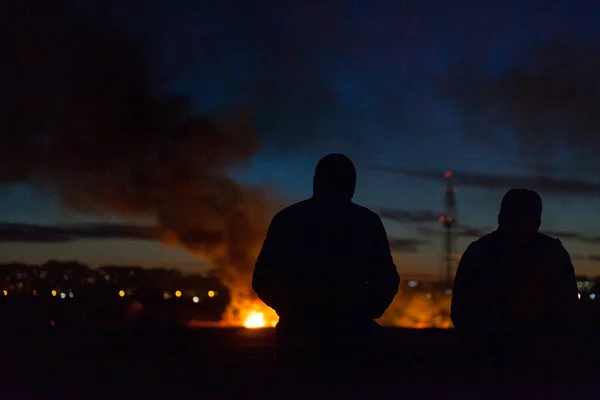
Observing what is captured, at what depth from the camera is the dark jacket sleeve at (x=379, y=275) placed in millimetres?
4367

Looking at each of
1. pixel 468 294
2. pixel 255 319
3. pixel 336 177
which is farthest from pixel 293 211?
pixel 255 319

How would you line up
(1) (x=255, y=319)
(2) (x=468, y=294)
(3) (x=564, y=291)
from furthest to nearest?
1. (1) (x=255, y=319)
2. (2) (x=468, y=294)
3. (3) (x=564, y=291)

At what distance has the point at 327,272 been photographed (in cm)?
432

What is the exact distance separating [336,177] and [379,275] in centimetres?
59

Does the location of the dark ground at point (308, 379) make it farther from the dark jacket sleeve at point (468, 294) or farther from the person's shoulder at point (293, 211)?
the person's shoulder at point (293, 211)

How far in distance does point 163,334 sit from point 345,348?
5.58 meters

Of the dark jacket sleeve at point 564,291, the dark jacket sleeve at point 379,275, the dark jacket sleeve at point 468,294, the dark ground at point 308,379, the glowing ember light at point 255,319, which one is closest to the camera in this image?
the dark ground at point 308,379

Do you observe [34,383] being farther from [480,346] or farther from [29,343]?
[29,343]

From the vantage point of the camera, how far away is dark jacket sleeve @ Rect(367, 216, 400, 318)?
14.3ft

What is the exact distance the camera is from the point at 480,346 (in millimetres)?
4379

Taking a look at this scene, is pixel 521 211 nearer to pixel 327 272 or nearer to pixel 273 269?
pixel 327 272

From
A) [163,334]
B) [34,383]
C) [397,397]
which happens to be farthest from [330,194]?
[163,334]

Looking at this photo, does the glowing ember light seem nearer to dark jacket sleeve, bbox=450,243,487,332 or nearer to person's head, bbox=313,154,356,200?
dark jacket sleeve, bbox=450,243,487,332

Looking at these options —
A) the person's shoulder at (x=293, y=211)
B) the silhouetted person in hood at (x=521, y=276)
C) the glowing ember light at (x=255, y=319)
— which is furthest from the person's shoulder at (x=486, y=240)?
the glowing ember light at (x=255, y=319)
